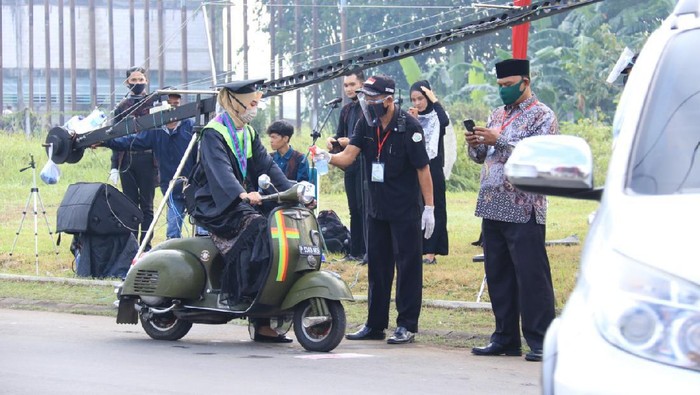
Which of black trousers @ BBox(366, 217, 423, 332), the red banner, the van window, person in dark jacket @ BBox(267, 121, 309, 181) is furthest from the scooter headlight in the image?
the van window

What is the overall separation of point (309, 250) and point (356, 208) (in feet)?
18.3

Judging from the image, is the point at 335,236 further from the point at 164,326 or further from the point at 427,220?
the point at 164,326

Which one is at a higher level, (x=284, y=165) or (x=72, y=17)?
(x=72, y=17)

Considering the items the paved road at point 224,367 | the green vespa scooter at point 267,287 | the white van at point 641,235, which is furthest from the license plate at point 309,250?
the white van at point 641,235

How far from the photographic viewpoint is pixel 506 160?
9.54m

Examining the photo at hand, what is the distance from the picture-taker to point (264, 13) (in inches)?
1861

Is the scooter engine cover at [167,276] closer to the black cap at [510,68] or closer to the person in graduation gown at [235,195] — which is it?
the person in graduation gown at [235,195]

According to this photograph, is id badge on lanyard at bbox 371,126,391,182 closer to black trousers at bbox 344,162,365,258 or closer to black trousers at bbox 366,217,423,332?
black trousers at bbox 366,217,423,332

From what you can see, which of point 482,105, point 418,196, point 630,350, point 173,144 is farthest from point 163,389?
point 482,105

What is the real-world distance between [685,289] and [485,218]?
5.94m

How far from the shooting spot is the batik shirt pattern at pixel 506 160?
9.43m

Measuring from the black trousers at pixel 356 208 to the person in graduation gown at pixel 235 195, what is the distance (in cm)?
477

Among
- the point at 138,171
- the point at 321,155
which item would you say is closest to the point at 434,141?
the point at 138,171

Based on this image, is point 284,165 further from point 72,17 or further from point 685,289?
point 72,17
